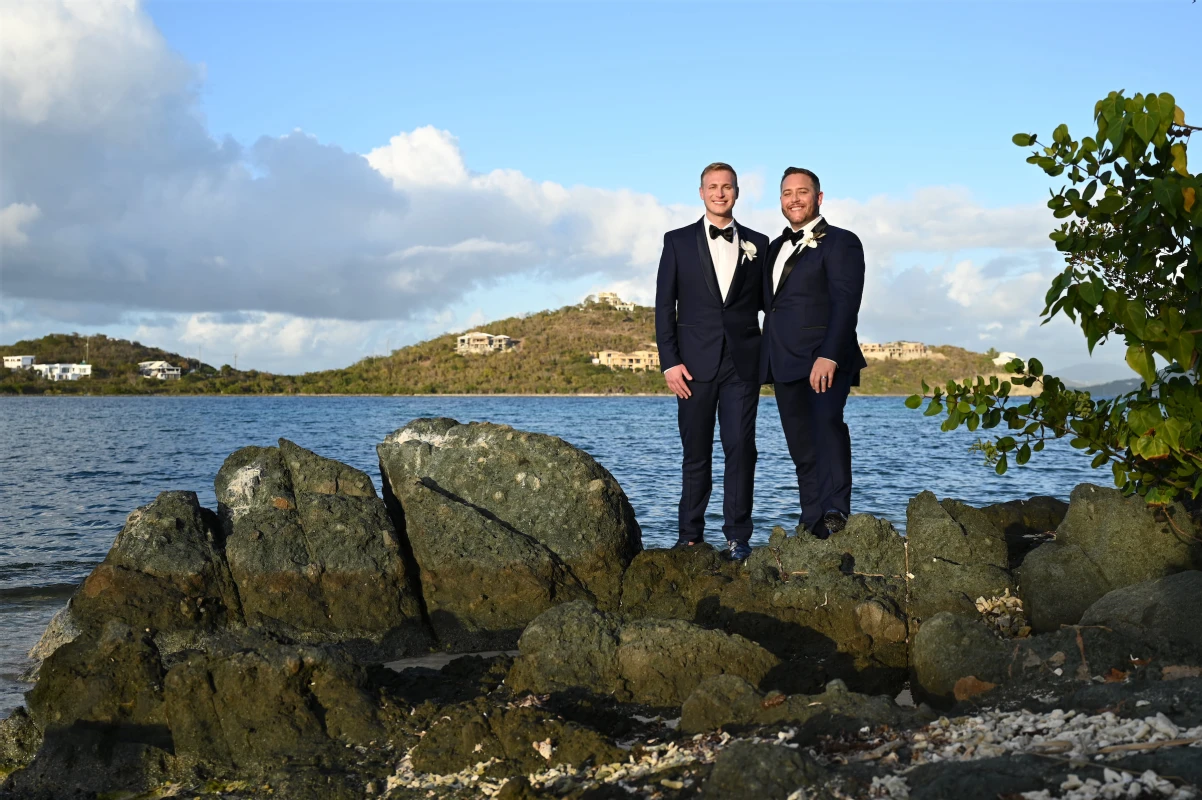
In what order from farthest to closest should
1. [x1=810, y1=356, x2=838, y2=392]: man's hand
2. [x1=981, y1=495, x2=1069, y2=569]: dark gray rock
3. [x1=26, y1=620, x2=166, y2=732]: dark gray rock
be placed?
[x1=981, y1=495, x2=1069, y2=569]: dark gray rock → [x1=810, y1=356, x2=838, y2=392]: man's hand → [x1=26, y1=620, x2=166, y2=732]: dark gray rock

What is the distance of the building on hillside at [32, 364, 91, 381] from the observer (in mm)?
136750

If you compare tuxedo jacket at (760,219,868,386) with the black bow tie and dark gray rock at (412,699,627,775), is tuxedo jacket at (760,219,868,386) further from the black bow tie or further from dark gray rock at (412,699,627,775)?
dark gray rock at (412,699,627,775)

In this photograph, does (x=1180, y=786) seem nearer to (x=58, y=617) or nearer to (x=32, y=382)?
(x=58, y=617)

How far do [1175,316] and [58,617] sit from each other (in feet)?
24.3

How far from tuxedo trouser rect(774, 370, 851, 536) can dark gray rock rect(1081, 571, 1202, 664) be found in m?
2.11

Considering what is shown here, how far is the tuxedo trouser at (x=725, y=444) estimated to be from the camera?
7770 mm

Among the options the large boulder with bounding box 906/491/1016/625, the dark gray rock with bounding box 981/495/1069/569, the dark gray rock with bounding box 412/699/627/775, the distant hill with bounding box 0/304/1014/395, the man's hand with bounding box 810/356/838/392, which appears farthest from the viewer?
the distant hill with bounding box 0/304/1014/395

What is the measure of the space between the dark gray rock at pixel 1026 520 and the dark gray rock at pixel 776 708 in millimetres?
4602

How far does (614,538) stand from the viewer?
7.91m

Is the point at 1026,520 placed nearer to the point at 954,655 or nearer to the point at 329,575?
the point at 954,655

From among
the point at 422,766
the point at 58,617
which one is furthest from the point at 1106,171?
the point at 58,617

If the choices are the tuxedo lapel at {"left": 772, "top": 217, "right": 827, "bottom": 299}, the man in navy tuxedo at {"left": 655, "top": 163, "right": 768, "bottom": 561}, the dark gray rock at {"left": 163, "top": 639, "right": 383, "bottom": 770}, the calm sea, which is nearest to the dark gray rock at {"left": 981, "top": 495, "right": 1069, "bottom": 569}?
the man in navy tuxedo at {"left": 655, "top": 163, "right": 768, "bottom": 561}

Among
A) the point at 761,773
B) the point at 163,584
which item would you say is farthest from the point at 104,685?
the point at 761,773

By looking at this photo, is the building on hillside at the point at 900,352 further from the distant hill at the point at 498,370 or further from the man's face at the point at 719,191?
the man's face at the point at 719,191
